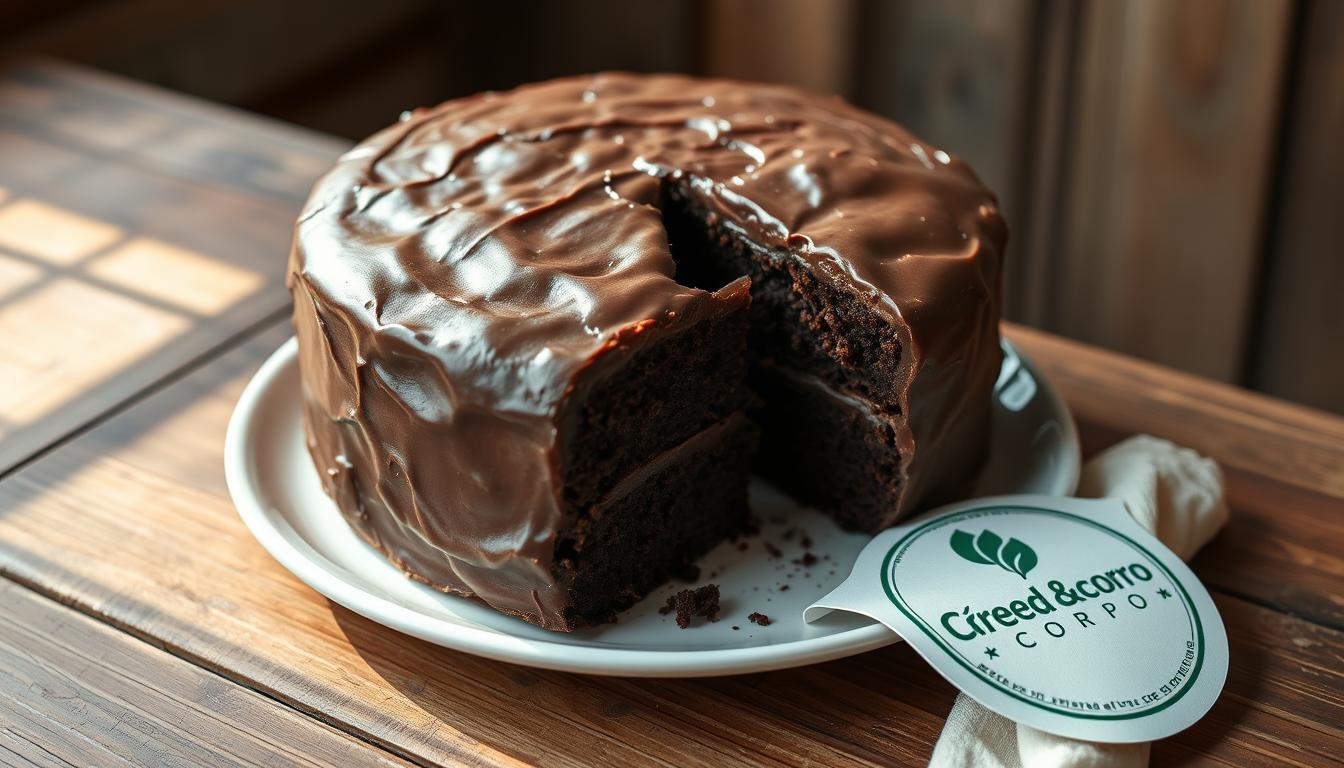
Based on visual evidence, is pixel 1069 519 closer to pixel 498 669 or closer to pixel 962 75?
pixel 498 669

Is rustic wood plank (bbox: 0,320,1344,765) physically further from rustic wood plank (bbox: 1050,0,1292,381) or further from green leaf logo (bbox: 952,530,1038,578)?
rustic wood plank (bbox: 1050,0,1292,381)

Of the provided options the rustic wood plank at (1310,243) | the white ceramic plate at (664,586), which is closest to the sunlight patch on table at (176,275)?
the white ceramic plate at (664,586)

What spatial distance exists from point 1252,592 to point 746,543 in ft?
2.49

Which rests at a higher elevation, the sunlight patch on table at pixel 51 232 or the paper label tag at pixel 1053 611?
the sunlight patch on table at pixel 51 232

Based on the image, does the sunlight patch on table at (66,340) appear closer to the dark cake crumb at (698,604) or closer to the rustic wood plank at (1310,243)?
the dark cake crumb at (698,604)

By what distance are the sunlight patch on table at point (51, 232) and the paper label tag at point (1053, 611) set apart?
71.7 inches

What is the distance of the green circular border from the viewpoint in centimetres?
153

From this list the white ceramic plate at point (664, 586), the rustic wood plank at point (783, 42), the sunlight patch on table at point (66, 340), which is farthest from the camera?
the rustic wood plank at point (783, 42)

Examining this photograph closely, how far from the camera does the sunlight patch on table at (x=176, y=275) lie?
2541 mm

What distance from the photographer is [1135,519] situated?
1857 mm

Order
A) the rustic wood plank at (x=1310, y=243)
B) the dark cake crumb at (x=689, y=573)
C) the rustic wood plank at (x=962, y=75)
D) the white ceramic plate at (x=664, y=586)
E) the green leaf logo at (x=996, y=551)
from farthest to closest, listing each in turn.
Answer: the rustic wood plank at (x=962, y=75), the rustic wood plank at (x=1310, y=243), the dark cake crumb at (x=689, y=573), the green leaf logo at (x=996, y=551), the white ceramic plate at (x=664, y=586)

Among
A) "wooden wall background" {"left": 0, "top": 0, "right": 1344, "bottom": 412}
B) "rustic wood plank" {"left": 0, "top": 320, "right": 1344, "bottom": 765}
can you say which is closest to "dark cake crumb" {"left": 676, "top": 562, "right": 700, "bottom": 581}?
"rustic wood plank" {"left": 0, "top": 320, "right": 1344, "bottom": 765}

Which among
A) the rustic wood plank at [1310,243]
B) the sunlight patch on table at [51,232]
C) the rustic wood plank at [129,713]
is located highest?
the sunlight patch on table at [51,232]

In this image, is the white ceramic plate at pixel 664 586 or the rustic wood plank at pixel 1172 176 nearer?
the white ceramic plate at pixel 664 586
